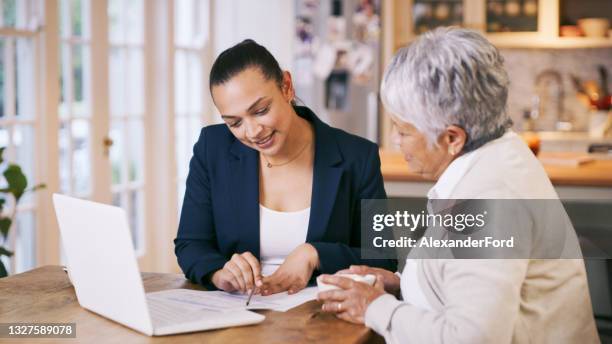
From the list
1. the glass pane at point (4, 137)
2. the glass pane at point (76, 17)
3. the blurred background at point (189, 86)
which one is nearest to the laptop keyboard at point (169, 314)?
the blurred background at point (189, 86)

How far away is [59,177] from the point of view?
389cm

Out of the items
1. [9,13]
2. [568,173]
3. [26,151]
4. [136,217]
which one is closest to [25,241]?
[26,151]

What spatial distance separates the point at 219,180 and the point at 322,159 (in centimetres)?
28

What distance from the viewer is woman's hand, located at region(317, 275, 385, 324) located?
1.63m

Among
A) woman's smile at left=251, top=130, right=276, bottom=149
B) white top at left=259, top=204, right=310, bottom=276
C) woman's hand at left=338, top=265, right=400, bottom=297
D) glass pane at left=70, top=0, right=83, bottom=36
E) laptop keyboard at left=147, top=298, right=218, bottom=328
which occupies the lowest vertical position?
laptop keyboard at left=147, top=298, right=218, bottom=328

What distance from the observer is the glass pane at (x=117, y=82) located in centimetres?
446

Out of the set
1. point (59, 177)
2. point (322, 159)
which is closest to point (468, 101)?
point (322, 159)

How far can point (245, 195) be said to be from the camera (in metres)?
2.15

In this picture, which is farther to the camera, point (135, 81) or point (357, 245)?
point (135, 81)

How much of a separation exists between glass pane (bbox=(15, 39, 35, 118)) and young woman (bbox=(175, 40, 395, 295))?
1686 millimetres

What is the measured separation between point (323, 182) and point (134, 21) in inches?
114

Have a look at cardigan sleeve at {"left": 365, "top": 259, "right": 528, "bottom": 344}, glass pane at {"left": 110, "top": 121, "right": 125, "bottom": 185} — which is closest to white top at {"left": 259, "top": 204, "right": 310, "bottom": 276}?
cardigan sleeve at {"left": 365, "top": 259, "right": 528, "bottom": 344}

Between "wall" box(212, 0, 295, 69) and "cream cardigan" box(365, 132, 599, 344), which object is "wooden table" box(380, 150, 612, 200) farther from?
"wall" box(212, 0, 295, 69)

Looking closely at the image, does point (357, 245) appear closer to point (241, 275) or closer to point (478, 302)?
point (241, 275)
